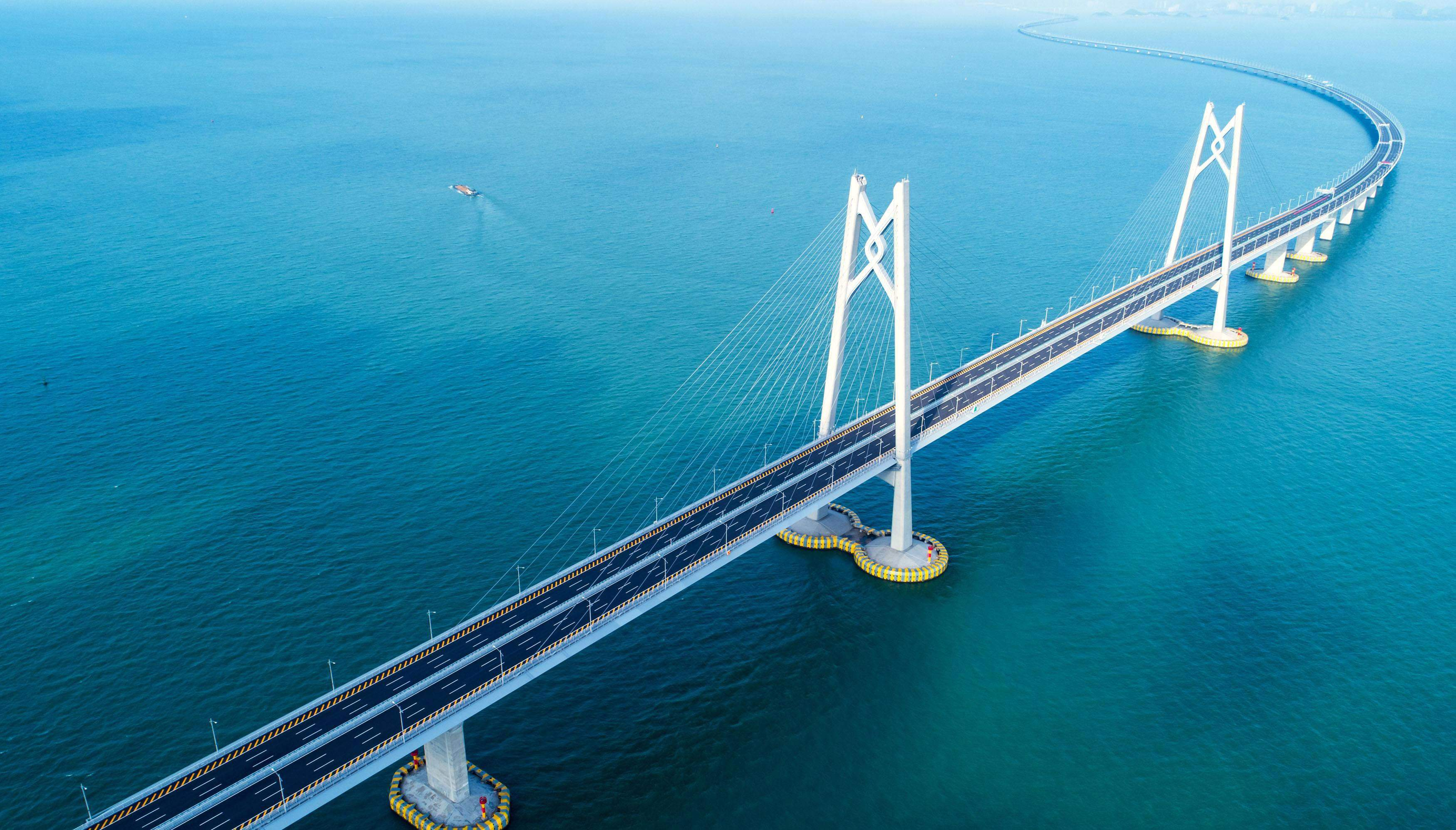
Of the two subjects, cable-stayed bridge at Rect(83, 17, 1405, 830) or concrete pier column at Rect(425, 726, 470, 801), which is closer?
cable-stayed bridge at Rect(83, 17, 1405, 830)

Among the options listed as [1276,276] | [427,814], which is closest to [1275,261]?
[1276,276]

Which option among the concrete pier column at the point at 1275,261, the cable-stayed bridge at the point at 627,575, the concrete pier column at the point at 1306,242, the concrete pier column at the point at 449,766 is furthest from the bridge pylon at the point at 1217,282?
the concrete pier column at the point at 449,766

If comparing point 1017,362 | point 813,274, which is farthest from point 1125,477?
point 813,274

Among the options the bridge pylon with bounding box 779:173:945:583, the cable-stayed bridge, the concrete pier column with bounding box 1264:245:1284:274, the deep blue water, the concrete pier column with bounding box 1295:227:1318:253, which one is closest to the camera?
the cable-stayed bridge

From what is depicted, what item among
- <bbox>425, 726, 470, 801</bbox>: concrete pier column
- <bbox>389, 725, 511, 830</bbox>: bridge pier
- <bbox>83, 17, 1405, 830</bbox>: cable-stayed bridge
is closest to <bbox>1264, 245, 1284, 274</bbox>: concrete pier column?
<bbox>83, 17, 1405, 830</bbox>: cable-stayed bridge

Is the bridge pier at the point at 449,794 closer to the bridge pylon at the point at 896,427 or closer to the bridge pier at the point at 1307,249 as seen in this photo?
the bridge pylon at the point at 896,427

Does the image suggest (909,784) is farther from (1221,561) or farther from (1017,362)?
(1017,362)

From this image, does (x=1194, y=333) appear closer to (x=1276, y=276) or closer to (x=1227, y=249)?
(x=1227, y=249)

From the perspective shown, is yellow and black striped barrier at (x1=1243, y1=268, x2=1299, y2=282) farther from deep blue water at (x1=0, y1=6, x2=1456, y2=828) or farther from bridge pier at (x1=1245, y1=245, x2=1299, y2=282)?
deep blue water at (x1=0, y1=6, x2=1456, y2=828)
